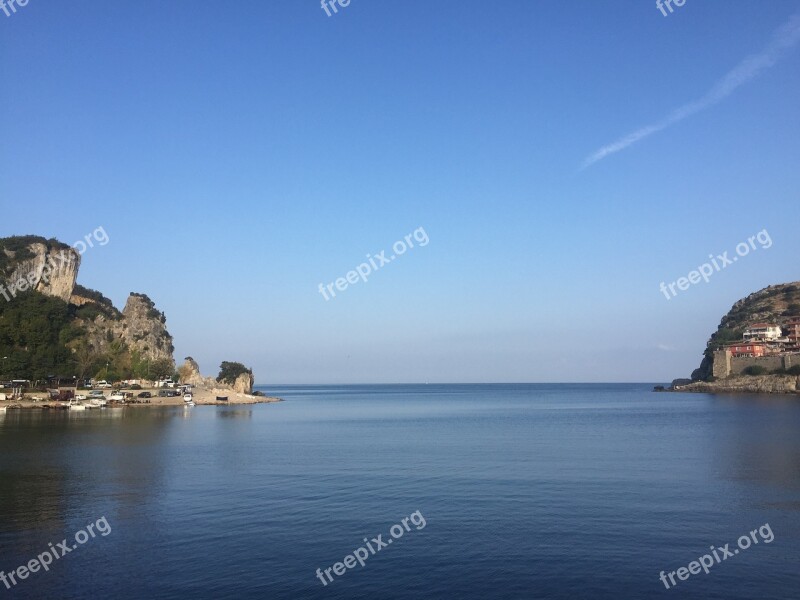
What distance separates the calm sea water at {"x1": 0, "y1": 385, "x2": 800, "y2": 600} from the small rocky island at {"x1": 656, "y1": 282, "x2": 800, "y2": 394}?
117m

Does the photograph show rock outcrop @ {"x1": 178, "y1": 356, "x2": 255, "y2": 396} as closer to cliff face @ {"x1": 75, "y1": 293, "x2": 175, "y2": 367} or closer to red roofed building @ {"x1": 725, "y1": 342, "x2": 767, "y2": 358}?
cliff face @ {"x1": 75, "y1": 293, "x2": 175, "y2": 367}

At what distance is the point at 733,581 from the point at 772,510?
11255 mm

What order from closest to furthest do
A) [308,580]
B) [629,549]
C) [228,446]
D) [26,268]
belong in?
[308,580] → [629,549] → [228,446] → [26,268]

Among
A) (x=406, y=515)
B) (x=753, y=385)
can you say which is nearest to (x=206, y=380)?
(x=753, y=385)

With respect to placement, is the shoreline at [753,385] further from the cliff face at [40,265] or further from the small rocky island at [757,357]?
the cliff face at [40,265]

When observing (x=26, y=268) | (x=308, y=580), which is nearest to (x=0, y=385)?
(x=26, y=268)

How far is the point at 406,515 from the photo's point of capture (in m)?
27.6

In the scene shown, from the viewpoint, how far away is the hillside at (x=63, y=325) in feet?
409

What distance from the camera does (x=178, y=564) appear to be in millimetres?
20750

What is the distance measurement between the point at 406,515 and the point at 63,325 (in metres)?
136

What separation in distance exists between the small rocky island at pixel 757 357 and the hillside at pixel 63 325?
513ft

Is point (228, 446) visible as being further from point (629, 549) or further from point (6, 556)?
point (629, 549)

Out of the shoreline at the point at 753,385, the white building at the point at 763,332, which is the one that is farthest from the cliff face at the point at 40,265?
the white building at the point at 763,332

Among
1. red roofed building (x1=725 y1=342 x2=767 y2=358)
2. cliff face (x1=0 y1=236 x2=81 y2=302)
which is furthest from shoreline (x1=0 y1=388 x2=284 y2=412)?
red roofed building (x1=725 y1=342 x2=767 y2=358)
